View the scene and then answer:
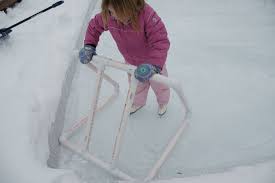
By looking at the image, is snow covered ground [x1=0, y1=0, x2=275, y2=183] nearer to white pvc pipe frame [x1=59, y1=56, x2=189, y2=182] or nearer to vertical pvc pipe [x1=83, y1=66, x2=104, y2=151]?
white pvc pipe frame [x1=59, y1=56, x2=189, y2=182]

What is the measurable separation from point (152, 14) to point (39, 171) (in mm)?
767

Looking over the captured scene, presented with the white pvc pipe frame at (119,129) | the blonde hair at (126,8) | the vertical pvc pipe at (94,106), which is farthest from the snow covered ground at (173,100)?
the blonde hair at (126,8)

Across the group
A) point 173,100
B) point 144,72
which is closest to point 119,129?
point 144,72

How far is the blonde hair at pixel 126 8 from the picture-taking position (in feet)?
4.16

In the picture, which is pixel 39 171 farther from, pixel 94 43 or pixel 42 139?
pixel 94 43

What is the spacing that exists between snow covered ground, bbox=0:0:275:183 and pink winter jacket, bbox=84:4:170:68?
40 centimetres

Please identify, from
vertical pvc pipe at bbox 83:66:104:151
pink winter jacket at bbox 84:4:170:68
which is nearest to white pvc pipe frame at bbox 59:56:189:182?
vertical pvc pipe at bbox 83:66:104:151

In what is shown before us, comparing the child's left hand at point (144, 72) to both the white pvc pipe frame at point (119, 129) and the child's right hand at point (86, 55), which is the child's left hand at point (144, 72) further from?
the child's right hand at point (86, 55)

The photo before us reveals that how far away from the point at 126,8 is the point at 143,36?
19 centimetres

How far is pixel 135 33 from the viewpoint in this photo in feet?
4.68

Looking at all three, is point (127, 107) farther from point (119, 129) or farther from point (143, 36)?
point (143, 36)

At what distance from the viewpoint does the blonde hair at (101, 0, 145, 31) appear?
1.27m

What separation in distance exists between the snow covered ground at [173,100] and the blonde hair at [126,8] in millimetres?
554

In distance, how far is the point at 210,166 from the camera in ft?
5.17
